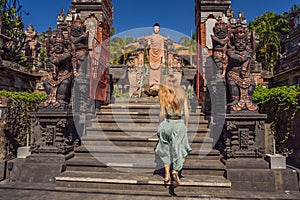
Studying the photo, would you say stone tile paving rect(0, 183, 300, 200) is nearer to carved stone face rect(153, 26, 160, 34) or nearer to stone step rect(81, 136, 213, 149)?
stone step rect(81, 136, 213, 149)

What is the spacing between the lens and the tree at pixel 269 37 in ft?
88.8

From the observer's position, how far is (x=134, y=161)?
4980 millimetres

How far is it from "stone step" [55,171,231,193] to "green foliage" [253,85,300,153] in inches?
98.9

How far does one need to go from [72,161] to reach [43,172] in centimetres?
64

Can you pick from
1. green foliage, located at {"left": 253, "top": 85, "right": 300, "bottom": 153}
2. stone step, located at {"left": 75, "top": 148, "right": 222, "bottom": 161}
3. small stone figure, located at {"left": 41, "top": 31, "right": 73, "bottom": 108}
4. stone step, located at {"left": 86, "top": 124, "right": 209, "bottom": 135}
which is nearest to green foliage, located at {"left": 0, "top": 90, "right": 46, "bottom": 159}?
small stone figure, located at {"left": 41, "top": 31, "right": 73, "bottom": 108}

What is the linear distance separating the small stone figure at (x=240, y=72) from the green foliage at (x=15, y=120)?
5.34 meters

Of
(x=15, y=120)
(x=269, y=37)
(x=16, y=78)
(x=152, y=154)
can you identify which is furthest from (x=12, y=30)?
(x=269, y=37)

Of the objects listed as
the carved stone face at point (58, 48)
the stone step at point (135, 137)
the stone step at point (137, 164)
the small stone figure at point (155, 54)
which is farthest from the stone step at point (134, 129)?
the small stone figure at point (155, 54)

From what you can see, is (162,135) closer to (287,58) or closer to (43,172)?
(43,172)

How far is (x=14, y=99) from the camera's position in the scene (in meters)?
6.03

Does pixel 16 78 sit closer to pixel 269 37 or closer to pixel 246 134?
pixel 246 134

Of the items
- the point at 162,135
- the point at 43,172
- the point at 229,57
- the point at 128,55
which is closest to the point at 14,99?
the point at 43,172

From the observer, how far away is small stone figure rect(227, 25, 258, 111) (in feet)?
16.1

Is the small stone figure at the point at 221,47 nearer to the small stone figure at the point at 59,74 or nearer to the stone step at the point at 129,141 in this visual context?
the stone step at the point at 129,141
